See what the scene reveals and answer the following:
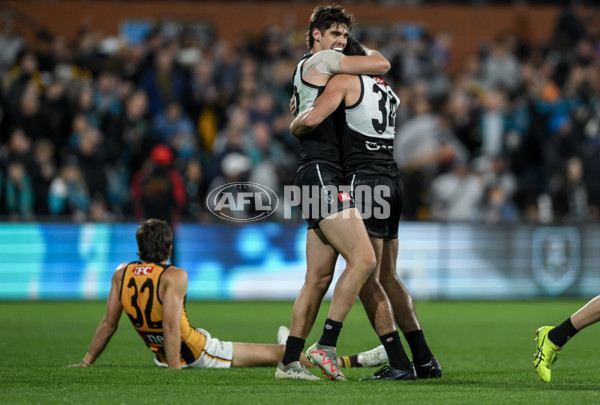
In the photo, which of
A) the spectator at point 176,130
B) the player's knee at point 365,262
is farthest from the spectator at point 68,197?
the player's knee at point 365,262

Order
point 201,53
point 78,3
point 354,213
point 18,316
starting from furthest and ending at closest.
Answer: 1. point 78,3
2. point 201,53
3. point 18,316
4. point 354,213

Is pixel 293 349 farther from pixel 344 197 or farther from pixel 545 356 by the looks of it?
pixel 545 356

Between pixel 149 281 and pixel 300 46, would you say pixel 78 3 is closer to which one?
pixel 300 46

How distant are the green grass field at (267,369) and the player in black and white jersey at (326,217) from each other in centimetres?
34

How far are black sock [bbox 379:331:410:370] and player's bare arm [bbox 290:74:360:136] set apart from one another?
1548 millimetres

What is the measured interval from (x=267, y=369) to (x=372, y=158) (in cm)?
205

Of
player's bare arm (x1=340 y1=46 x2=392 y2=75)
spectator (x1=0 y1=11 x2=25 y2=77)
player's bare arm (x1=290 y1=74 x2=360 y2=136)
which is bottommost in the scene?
player's bare arm (x1=290 y1=74 x2=360 y2=136)

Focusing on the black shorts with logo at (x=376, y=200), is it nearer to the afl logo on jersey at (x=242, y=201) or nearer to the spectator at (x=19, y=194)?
the afl logo on jersey at (x=242, y=201)

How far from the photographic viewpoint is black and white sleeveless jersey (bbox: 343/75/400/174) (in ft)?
22.8

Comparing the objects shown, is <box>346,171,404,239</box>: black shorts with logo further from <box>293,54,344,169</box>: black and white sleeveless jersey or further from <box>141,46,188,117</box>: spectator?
<box>141,46,188,117</box>: spectator

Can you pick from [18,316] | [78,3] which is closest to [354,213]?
[18,316]

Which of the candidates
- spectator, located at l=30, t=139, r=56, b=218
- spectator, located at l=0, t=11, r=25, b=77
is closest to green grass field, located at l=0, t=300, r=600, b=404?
spectator, located at l=30, t=139, r=56, b=218

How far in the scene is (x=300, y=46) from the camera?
1984 cm

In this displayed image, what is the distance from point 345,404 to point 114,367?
9.34 feet
